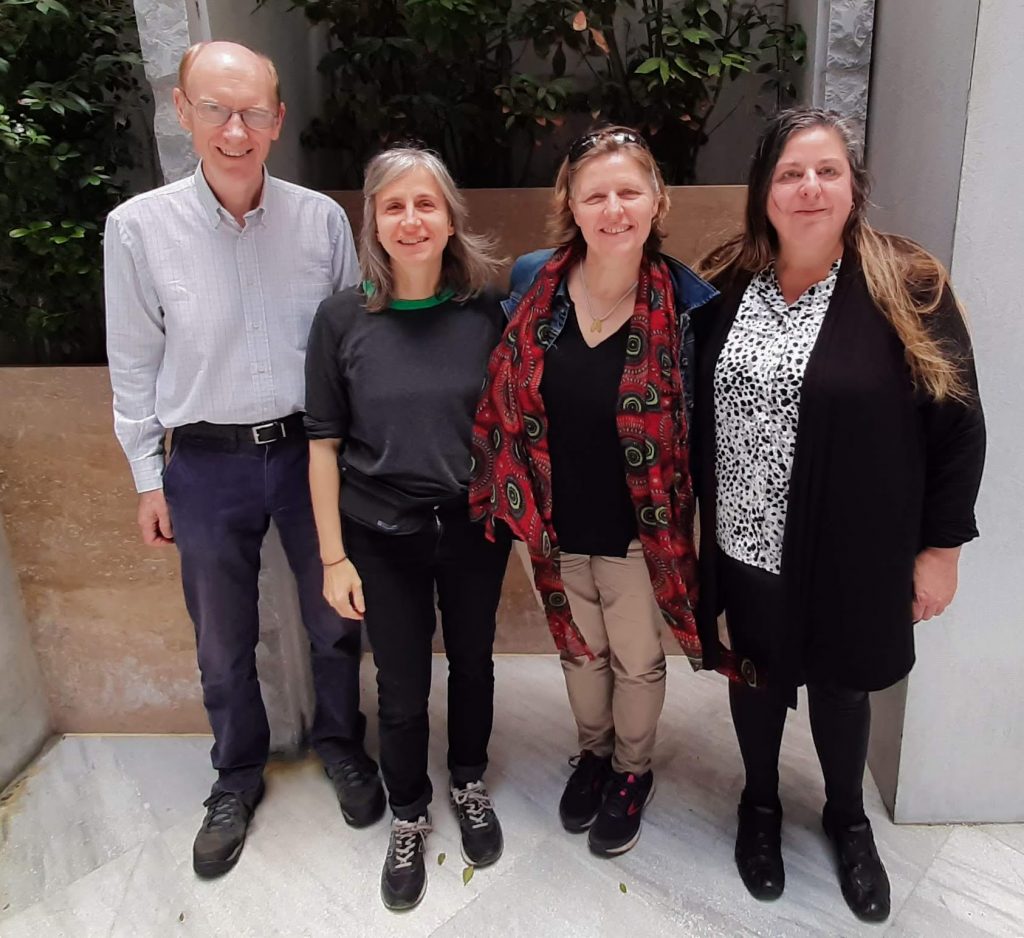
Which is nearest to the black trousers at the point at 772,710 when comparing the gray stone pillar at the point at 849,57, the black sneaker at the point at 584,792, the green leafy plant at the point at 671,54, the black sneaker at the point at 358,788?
the black sneaker at the point at 584,792

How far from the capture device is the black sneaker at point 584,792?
5.81 feet

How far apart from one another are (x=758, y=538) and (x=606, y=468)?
293 mm

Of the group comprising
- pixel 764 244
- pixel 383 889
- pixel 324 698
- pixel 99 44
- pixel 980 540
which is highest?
pixel 99 44

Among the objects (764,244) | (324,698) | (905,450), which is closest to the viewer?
(905,450)

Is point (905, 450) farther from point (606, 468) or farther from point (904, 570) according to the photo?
point (606, 468)

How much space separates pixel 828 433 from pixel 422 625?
0.84 m

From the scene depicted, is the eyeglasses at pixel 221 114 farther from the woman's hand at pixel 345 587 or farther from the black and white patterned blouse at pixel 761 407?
the black and white patterned blouse at pixel 761 407

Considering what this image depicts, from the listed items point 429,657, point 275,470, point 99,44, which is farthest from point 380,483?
point 99,44

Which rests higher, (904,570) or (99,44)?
(99,44)

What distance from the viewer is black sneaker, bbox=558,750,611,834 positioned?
5.81ft

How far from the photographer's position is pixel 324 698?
1.89 meters

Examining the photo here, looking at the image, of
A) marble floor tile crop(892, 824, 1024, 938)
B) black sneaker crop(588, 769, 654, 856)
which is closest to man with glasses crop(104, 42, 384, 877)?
black sneaker crop(588, 769, 654, 856)

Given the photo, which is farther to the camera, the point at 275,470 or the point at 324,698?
the point at 324,698

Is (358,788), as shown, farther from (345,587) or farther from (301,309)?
(301,309)
